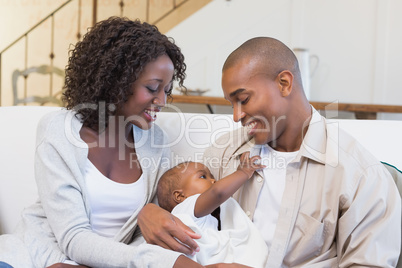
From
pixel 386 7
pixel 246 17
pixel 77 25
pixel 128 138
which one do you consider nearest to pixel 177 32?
pixel 246 17

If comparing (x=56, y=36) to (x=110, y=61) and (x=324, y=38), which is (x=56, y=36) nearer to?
(x=324, y=38)

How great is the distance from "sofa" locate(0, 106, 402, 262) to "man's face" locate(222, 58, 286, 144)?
402 mm

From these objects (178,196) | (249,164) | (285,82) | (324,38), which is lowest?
(178,196)

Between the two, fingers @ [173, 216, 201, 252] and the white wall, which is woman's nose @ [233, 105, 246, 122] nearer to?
fingers @ [173, 216, 201, 252]

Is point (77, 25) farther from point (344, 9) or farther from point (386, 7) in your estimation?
point (386, 7)

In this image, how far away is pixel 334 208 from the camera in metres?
1.38

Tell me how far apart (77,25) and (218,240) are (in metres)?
4.92

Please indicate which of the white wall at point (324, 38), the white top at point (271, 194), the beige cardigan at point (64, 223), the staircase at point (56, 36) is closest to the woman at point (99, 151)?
the beige cardigan at point (64, 223)

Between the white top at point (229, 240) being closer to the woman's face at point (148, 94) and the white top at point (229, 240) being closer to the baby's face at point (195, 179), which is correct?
the baby's face at point (195, 179)

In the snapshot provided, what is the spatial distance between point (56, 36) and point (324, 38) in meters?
3.29

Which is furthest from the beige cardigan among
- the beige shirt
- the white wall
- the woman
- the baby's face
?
the white wall

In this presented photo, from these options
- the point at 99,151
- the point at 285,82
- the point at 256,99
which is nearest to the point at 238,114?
the point at 256,99

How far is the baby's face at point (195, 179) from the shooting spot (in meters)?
Answer: 1.61

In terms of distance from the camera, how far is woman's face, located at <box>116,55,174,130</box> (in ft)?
5.27
